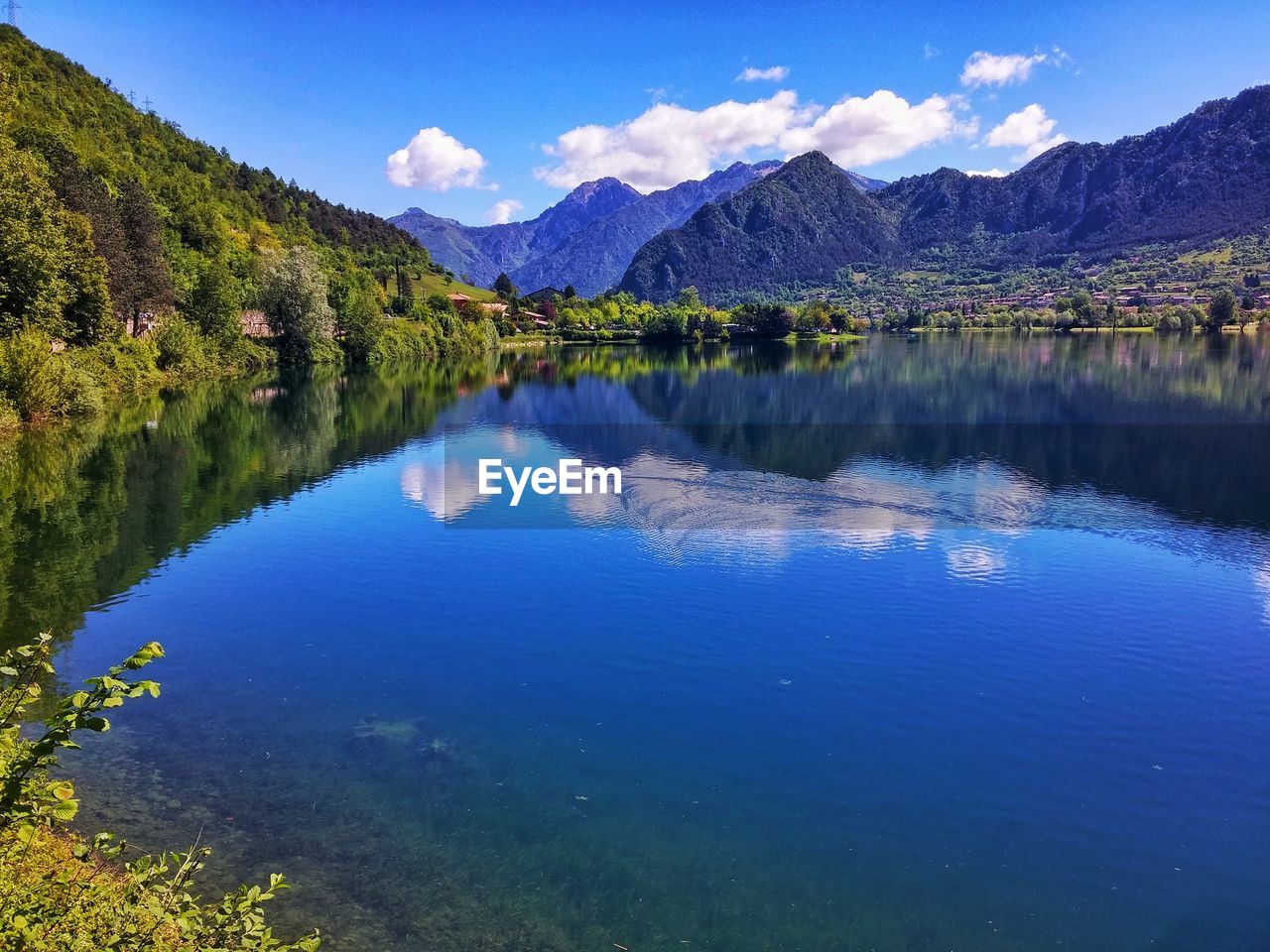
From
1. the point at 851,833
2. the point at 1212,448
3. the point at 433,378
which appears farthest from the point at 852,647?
the point at 433,378

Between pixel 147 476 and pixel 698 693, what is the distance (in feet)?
98.8

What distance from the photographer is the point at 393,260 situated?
188000 millimetres

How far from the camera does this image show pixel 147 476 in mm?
34875

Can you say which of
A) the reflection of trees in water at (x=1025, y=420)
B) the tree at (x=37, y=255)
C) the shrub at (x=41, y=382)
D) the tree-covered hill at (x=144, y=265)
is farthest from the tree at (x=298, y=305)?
the shrub at (x=41, y=382)

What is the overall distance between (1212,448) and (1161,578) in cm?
2488

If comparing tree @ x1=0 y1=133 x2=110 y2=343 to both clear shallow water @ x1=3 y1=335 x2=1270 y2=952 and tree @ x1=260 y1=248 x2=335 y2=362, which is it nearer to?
clear shallow water @ x1=3 y1=335 x2=1270 y2=952

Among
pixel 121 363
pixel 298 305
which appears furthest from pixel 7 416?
pixel 298 305

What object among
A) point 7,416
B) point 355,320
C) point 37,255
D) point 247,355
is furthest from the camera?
point 355,320

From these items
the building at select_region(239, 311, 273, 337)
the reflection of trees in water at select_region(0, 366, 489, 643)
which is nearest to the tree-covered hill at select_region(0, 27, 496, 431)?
the building at select_region(239, 311, 273, 337)

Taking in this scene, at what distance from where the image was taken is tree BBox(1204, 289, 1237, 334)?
16675cm

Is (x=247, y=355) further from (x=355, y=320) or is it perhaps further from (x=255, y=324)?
(x=355, y=320)

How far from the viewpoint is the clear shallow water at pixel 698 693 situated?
1015 cm

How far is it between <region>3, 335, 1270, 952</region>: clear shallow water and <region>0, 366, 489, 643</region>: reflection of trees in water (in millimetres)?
245

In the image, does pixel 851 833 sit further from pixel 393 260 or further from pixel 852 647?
pixel 393 260
